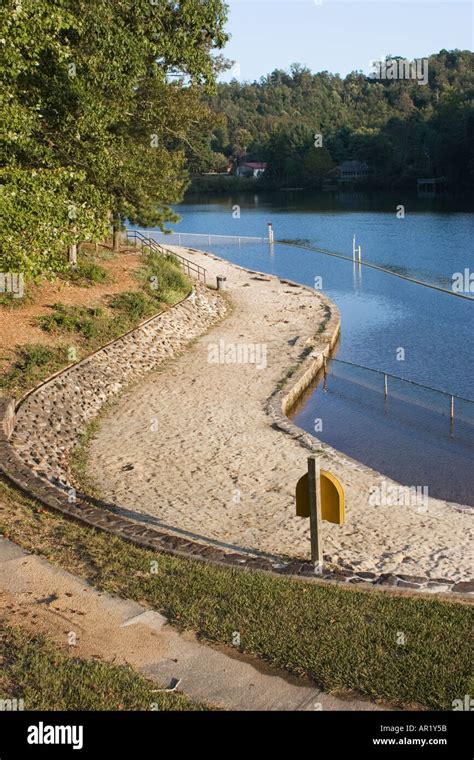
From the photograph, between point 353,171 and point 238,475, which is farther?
point 353,171

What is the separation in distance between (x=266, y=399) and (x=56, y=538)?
11.8 metres

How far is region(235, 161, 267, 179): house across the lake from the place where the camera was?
137 metres

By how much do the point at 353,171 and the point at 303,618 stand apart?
119 metres

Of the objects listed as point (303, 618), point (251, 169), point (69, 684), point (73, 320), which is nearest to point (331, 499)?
point (303, 618)

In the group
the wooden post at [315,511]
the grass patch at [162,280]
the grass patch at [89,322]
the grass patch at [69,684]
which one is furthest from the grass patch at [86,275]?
the grass patch at [69,684]

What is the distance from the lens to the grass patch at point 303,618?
7.71 metres

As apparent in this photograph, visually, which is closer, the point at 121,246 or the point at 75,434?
the point at 75,434

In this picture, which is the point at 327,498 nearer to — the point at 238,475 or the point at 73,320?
the point at 238,475

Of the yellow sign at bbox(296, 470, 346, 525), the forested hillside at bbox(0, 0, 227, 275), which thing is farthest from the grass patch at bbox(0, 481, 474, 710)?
the forested hillside at bbox(0, 0, 227, 275)

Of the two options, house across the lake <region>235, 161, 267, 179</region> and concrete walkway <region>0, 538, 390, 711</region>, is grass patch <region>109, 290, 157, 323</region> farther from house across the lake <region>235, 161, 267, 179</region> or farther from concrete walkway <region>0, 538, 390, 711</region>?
house across the lake <region>235, 161, 267, 179</region>

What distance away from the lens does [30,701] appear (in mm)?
7195

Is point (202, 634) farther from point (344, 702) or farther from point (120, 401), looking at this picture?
point (120, 401)

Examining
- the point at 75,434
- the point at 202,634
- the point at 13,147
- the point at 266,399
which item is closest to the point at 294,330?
the point at 266,399

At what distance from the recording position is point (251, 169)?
Result: 13838cm
